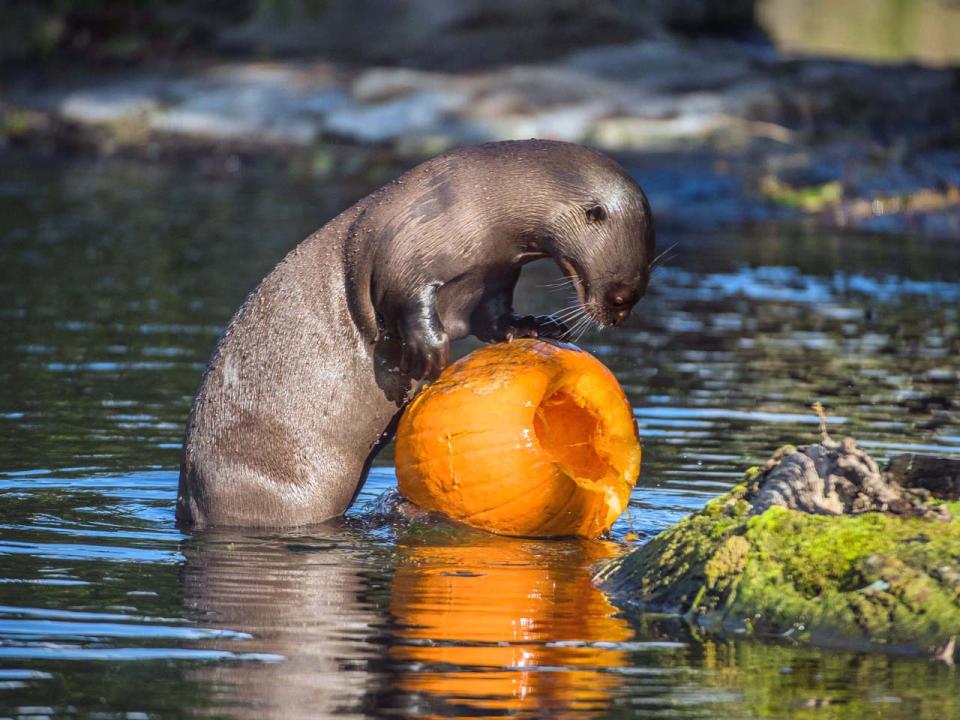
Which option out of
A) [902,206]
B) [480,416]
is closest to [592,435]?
[480,416]

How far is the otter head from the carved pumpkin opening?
1.41ft

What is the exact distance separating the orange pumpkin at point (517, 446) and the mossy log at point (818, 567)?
0.93 metres

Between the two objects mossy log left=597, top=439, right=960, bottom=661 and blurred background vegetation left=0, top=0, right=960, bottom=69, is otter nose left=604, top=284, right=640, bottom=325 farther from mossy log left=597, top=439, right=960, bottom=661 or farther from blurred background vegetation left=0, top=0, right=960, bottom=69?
blurred background vegetation left=0, top=0, right=960, bottom=69

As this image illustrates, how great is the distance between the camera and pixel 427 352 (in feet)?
26.3

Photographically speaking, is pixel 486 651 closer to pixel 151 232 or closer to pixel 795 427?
pixel 795 427

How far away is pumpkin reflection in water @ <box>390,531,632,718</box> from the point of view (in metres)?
5.55

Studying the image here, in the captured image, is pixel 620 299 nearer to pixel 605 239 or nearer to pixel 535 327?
pixel 605 239

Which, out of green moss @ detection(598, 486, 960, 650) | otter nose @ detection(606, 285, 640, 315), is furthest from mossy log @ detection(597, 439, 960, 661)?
otter nose @ detection(606, 285, 640, 315)

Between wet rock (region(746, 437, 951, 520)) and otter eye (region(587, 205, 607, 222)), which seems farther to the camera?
otter eye (region(587, 205, 607, 222))

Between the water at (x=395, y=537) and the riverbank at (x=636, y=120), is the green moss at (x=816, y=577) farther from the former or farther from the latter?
the riverbank at (x=636, y=120)

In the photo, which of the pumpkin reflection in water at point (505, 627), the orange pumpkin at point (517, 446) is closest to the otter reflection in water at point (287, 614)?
the pumpkin reflection in water at point (505, 627)

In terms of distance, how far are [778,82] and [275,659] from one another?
22862mm

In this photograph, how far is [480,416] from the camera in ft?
25.7

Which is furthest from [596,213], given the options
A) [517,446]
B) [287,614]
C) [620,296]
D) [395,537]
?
[287,614]
